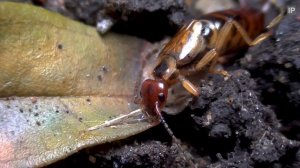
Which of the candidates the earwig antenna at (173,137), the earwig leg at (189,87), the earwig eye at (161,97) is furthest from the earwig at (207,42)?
the earwig antenna at (173,137)

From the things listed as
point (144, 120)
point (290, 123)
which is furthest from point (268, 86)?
point (144, 120)

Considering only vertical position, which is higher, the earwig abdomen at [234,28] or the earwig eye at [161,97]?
the earwig abdomen at [234,28]

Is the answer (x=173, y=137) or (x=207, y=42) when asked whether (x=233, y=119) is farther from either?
(x=207, y=42)

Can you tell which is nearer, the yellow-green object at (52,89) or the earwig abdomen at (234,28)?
the yellow-green object at (52,89)

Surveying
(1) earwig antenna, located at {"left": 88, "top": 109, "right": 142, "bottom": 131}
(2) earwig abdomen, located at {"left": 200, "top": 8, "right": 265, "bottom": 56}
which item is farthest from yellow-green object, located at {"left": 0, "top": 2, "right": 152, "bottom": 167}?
(2) earwig abdomen, located at {"left": 200, "top": 8, "right": 265, "bottom": 56}

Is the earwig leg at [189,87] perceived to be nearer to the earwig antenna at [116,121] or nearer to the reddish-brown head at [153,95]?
the reddish-brown head at [153,95]

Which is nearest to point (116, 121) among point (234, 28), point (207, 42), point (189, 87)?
point (189, 87)
